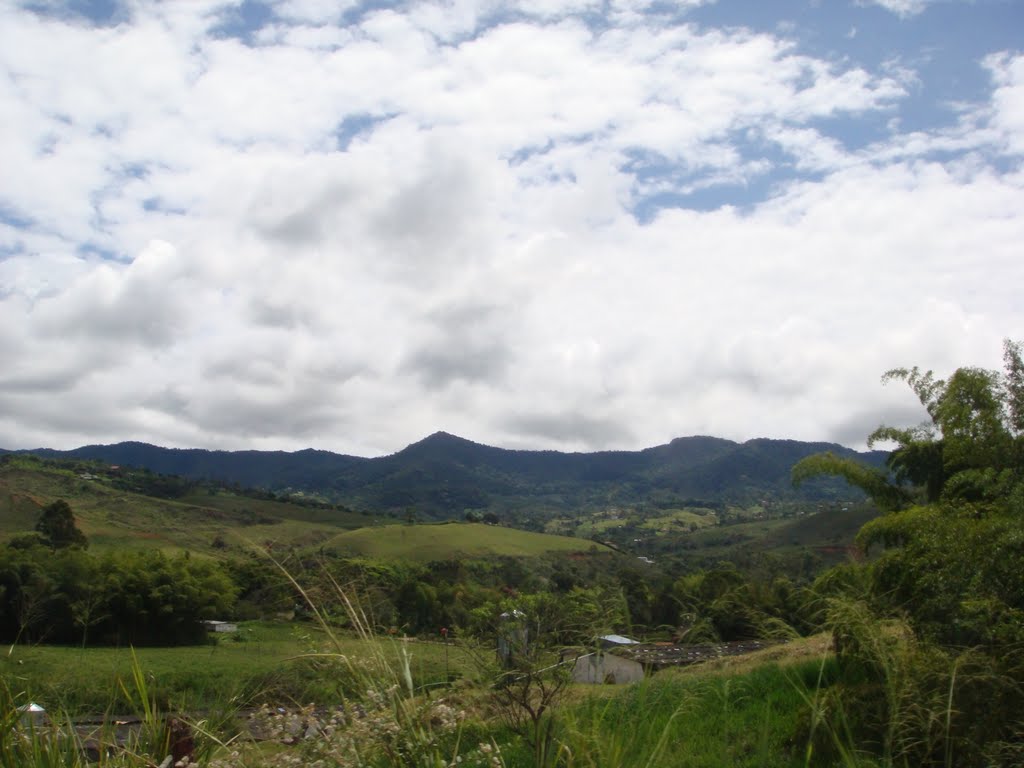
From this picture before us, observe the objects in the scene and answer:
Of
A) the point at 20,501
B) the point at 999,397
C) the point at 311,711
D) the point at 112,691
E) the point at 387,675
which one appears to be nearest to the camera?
the point at 387,675

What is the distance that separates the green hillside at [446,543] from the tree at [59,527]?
21347 mm

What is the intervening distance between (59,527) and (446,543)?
130ft

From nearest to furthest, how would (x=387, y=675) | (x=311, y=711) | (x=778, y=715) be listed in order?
(x=387, y=675) → (x=311, y=711) → (x=778, y=715)

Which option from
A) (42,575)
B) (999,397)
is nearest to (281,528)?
(42,575)

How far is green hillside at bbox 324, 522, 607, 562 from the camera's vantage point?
7844cm

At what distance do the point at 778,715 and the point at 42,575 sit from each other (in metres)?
25.8

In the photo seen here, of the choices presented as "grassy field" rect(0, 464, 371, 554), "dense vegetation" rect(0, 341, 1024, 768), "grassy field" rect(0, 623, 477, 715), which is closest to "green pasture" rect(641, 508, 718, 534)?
"grassy field" rect(0, 464, 371, 554)

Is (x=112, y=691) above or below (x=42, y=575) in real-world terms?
above

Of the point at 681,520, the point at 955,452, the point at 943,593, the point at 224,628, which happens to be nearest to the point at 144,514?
the point at 224,628

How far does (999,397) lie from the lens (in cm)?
1108

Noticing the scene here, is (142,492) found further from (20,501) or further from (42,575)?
(42,575)

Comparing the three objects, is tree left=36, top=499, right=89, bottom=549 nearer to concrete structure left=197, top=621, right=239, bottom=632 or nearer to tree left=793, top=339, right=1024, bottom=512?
concrete structure left=197, top=621, right=239, bottom=632

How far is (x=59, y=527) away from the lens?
53281 millimetres

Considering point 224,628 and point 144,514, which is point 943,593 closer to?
point 224,628
